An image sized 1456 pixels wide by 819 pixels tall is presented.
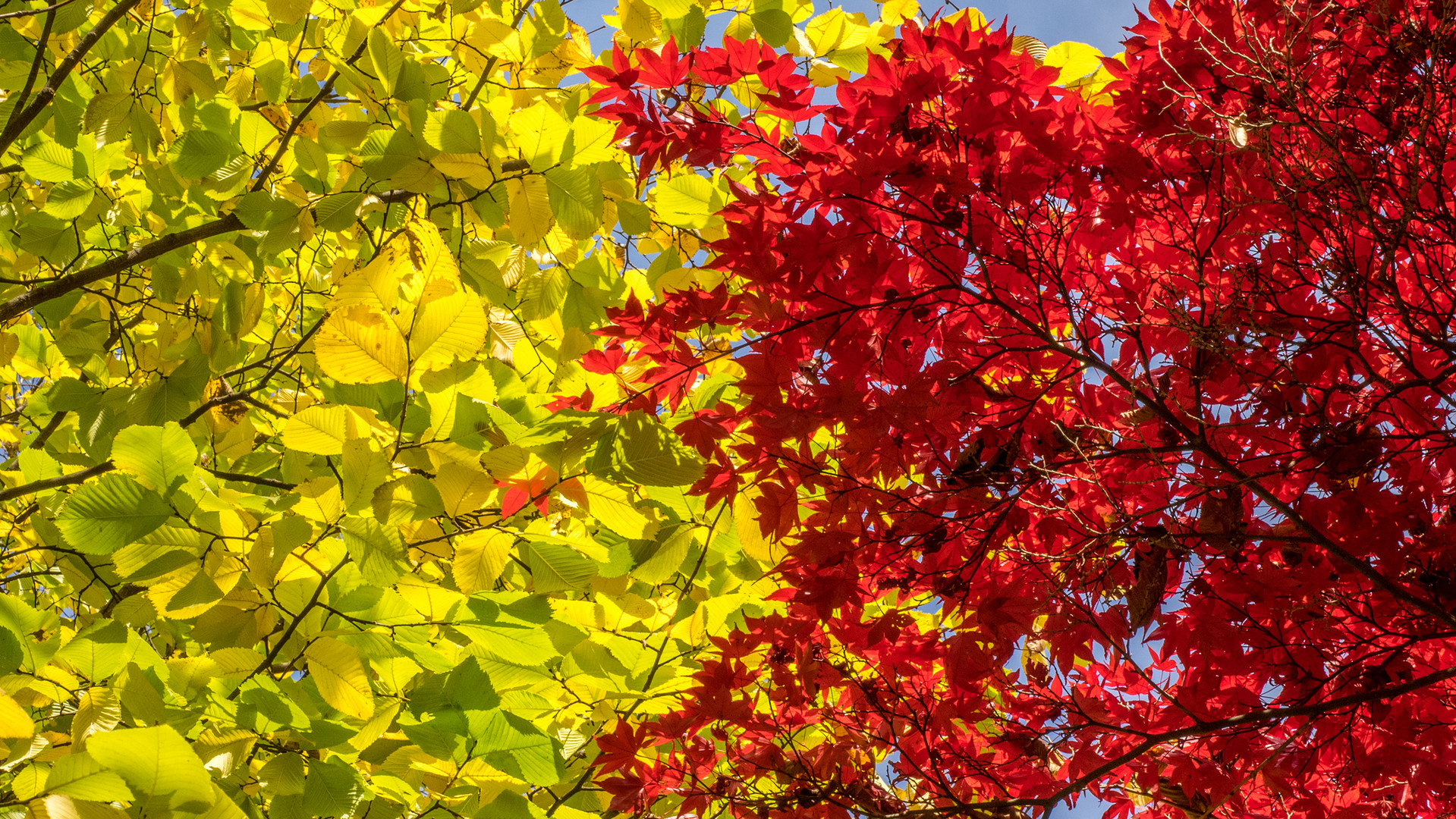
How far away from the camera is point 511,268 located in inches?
91.5

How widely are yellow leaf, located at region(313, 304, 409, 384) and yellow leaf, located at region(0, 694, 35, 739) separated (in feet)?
1.93

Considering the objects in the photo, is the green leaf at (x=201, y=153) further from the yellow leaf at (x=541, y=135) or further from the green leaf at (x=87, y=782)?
the green leaf at (x=87, y=782)

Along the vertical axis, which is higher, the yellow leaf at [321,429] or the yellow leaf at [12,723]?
the yellow leaf at [321,429]

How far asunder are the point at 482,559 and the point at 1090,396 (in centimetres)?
147

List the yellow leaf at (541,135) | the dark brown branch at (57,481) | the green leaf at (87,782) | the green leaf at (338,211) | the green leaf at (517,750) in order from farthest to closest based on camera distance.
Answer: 1. the dark brown branch at (57,481)
2. the green leaf at (338,211)
3. the yellow leaf at (541,135)
4. the green leaf at (517,750)
5. the green leaf at (87,782)

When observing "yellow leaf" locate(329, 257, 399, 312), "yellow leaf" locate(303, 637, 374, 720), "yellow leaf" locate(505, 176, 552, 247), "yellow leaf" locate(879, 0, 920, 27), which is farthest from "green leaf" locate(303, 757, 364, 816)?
"yellow leaf" locate(879, 0, 920, 27)

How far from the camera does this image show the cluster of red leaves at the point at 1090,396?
73.2 inches

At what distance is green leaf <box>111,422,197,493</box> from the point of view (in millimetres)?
1350

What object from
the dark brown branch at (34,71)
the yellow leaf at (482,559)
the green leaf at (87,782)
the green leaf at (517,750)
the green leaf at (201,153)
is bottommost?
the green leaf at (87,782)

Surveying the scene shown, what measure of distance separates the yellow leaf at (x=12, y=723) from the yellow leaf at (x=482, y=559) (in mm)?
622

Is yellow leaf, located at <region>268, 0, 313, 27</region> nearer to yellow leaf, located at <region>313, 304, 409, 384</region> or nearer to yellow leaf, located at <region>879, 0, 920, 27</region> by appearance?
yellow leaf, located at <region>313, 304, 409, 384</region>

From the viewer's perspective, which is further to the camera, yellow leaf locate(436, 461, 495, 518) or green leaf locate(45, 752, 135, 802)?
yellow leaf locate(436, 461, 495, 518)

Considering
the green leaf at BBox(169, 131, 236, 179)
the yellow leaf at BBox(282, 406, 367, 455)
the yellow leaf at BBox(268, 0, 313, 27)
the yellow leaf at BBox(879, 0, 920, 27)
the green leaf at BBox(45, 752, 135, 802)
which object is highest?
the yellow leaf at BBox(879, 0, 920, 27)

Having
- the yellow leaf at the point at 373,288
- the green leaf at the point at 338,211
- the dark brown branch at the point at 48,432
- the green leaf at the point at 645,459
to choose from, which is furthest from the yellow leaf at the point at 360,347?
the dark brown branch at the point at 48,432
